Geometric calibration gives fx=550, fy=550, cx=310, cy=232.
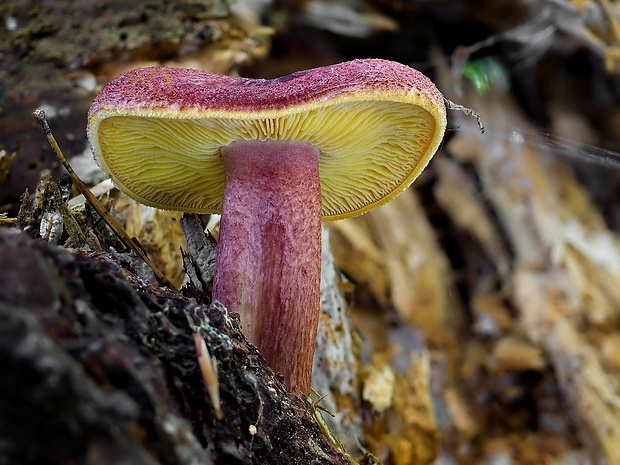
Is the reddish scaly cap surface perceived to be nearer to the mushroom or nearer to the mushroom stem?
the mushroom

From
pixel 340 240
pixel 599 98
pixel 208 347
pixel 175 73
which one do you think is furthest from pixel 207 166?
pixel 599 98

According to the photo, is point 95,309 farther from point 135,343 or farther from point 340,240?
point 340,240

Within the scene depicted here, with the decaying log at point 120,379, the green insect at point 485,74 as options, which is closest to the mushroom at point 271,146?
the decaying log at point 120,379

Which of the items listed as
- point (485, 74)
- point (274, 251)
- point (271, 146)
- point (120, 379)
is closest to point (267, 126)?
point (271, 146)

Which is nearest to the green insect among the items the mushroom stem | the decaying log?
the mushroom stem

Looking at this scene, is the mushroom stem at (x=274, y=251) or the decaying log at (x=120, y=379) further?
the mushroom stem at (x=274, y=251)

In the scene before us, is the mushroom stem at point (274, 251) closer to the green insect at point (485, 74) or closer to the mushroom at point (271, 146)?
the mushroom at point (271, 146)

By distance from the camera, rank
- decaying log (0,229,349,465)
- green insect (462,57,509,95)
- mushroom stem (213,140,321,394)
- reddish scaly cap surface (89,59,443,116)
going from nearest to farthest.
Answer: decaying log (0,229,349,465)
reddish scaly cap surface (89,59,443,116)
mushroom stem (213,140,321,394)
green insect (462,57,509,95)
